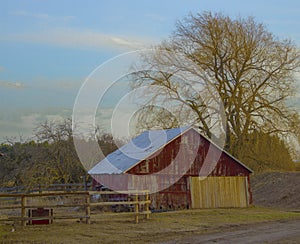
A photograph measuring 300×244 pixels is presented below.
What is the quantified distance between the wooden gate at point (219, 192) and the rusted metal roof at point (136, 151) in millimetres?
2798

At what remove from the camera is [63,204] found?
64.6 ft

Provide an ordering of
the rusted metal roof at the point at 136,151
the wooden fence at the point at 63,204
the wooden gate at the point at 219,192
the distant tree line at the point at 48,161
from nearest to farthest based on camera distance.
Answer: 1. the wooden fence at the point at 63,204
2. the rusted metal roof at the point at 136,151
3. the wooden gate at the point at 219,192
4. the distant tree line at the point at 48,161

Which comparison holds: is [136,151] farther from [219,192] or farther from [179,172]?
[219,192]

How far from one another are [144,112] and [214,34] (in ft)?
28.6

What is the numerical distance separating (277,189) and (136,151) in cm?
1271

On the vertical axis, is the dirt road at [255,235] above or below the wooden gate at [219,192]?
below

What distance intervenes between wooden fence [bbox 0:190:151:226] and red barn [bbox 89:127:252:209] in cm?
116

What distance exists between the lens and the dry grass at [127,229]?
14609 millimetres

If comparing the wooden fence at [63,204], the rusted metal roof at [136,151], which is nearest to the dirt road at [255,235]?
the wooden fence at [63,204]

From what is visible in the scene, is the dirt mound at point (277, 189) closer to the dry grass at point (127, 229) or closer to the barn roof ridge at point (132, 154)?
the barn roof ridge at point (132, 154)

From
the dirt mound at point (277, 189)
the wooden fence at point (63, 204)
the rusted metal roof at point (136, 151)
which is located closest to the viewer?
the wooden fence at point (63, 204)

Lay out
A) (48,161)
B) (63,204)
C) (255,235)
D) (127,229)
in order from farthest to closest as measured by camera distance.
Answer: (48,161)
(63,204)
(127,229)
(255,235)

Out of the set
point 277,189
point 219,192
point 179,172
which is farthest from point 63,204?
point 277,189

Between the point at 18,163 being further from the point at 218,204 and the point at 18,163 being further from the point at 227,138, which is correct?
the point at 218,204
